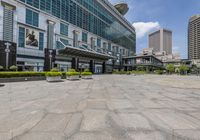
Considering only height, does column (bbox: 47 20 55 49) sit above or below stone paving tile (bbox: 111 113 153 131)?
above

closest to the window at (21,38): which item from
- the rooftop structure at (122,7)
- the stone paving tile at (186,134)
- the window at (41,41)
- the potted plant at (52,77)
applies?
the window at (41,41)

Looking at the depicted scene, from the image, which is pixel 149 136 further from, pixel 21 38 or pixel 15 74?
pixel 21 38

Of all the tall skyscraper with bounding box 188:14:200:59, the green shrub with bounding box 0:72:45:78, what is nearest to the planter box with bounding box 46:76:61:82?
the green shrub with bounding box 0:72:45:78

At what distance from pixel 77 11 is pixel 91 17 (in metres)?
10.0

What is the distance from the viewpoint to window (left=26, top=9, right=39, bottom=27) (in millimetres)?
35044

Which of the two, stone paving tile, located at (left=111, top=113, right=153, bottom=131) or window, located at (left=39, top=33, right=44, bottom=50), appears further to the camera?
window, located at (left=39, top=33, right=44, bottom=50)

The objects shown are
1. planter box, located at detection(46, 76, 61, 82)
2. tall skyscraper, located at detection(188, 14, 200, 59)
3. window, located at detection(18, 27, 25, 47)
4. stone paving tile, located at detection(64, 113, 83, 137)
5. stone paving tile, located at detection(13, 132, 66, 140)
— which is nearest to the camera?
→ stone paving tile, located at detection(13, 132, 66, 140)

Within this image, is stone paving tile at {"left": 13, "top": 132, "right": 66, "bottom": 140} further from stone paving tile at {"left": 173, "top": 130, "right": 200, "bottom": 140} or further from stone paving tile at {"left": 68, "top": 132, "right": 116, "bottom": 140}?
stone paving tile at {"left": 173, "top": 130, "right": 200, "bottom": 140}

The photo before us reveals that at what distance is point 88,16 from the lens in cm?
5931

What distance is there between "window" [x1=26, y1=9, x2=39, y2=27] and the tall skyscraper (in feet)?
528

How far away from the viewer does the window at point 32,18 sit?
35.0 meters

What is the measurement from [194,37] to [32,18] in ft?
543

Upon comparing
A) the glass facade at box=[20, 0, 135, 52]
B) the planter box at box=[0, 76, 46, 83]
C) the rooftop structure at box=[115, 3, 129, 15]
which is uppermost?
the rooftop structure at box=[115, 3, 129, 15]

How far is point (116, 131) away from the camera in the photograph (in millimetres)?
4688
